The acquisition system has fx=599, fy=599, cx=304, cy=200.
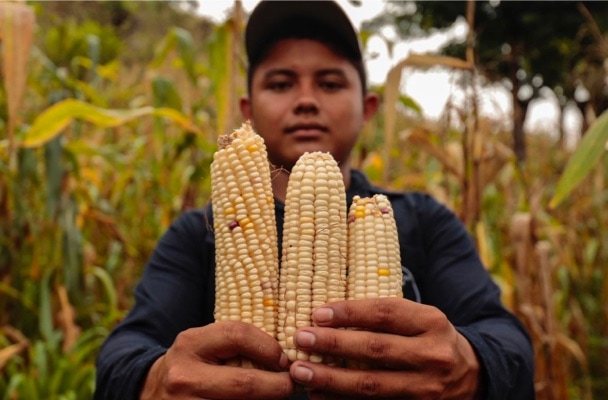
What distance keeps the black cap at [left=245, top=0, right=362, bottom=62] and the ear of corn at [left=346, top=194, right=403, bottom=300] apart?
0.64 meters

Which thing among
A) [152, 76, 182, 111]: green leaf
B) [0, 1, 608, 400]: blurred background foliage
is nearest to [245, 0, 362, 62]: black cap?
[0, 1, 608, 400]: blurred background foliage

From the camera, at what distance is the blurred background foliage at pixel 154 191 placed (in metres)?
1.92

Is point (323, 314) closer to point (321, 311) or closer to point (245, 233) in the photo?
point (321, 311)

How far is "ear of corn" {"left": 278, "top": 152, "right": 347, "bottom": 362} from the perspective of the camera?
87 cm

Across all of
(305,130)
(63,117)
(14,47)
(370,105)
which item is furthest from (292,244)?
(63,117)

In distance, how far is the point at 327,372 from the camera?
825mm

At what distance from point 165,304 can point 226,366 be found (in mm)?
438

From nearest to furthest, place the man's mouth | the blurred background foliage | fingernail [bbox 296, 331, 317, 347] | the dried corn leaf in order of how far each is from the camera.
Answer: fingernail [bbox 296, 331, 317, 347], the man's mouth, the dried corn leaf, the blurred background foliage

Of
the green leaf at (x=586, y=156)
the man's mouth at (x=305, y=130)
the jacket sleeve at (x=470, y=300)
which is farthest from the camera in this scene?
the green leaf at (x=586, y=156)

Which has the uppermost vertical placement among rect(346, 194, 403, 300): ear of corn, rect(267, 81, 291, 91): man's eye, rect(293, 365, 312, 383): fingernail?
rect(267, 81, 291, 91): man's eye

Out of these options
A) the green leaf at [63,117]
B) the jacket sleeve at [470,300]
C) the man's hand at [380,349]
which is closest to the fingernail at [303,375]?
the man's hand at [380,349]

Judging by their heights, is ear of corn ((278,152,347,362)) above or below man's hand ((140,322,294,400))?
above

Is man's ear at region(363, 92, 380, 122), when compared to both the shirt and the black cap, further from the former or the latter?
the shirt

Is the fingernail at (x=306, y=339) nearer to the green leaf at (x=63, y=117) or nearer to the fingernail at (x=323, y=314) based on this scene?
the fingernail at (x=323, y=314)
